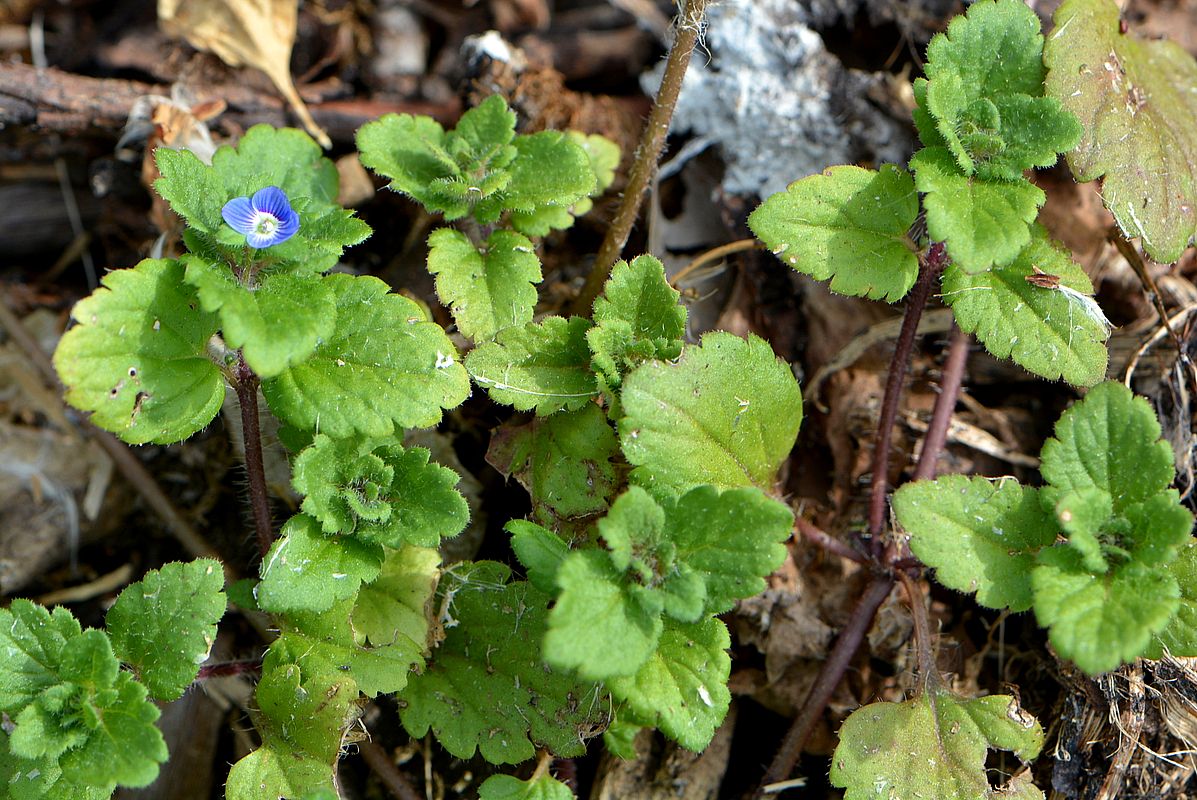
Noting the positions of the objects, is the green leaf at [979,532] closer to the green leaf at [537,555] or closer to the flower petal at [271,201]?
the green leaf at [537,555]

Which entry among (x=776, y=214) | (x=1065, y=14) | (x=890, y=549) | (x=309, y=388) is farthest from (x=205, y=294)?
(x=1065, y=14)

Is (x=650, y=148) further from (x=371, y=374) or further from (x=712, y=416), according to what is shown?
(x=371, y=374)

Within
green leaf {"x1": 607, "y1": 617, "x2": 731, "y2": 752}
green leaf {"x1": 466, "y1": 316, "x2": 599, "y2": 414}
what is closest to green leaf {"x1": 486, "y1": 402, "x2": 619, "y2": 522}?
green leaf {"x1": 466, "y1": 316, "x2": 599, "y2": 414}

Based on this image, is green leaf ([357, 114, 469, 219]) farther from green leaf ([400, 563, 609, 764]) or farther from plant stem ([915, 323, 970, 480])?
plant stem ([915, 323, 970, 480])

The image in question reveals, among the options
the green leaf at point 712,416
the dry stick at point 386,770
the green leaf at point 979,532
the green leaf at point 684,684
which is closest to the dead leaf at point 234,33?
the green leaf at point 712,416

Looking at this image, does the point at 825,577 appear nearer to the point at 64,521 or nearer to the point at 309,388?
the point at 309,388

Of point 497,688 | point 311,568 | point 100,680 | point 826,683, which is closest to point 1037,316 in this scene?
point 826,683
